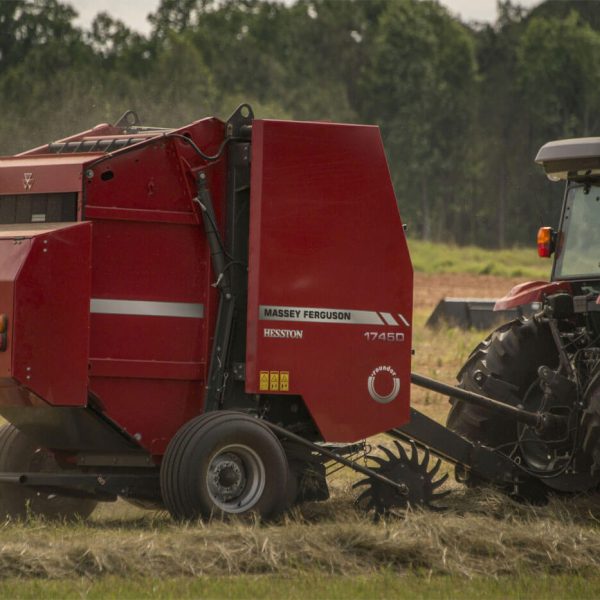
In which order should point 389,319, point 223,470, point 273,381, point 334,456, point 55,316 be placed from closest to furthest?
point 55,316
point 223,470
point 273,381
point 334,456
point 389,319

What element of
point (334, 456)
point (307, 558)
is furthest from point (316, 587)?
point (334, 456)

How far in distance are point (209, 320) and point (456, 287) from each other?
24.8 metres

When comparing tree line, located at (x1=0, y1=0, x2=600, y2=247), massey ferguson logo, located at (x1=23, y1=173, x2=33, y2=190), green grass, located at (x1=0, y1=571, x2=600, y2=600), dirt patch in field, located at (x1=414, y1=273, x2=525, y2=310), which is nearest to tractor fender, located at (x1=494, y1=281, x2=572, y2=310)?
green grass, located at (x1=0, y1=571, x2=600, y2=600)

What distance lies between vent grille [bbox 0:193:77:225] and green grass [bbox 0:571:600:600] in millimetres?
2281

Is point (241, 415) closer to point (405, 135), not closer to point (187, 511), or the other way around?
point (187, 511)

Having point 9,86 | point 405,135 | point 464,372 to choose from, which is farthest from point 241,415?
point 405,135

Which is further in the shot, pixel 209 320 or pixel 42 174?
pixel 209 320

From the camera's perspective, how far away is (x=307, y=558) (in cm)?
720

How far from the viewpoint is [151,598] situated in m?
6.43

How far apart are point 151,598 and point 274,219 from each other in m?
2.67

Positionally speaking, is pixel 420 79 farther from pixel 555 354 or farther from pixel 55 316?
pixel 55 316

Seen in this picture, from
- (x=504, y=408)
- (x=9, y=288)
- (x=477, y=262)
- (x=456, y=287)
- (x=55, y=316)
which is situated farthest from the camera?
(x=477, y=262)

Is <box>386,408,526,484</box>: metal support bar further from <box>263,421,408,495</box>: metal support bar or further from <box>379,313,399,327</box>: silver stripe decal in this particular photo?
<box>379,313,399,327</box>: silver stripe decal

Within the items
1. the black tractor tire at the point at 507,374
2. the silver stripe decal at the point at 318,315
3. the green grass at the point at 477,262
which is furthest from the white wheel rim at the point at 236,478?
the green grass at the point at 477,262
